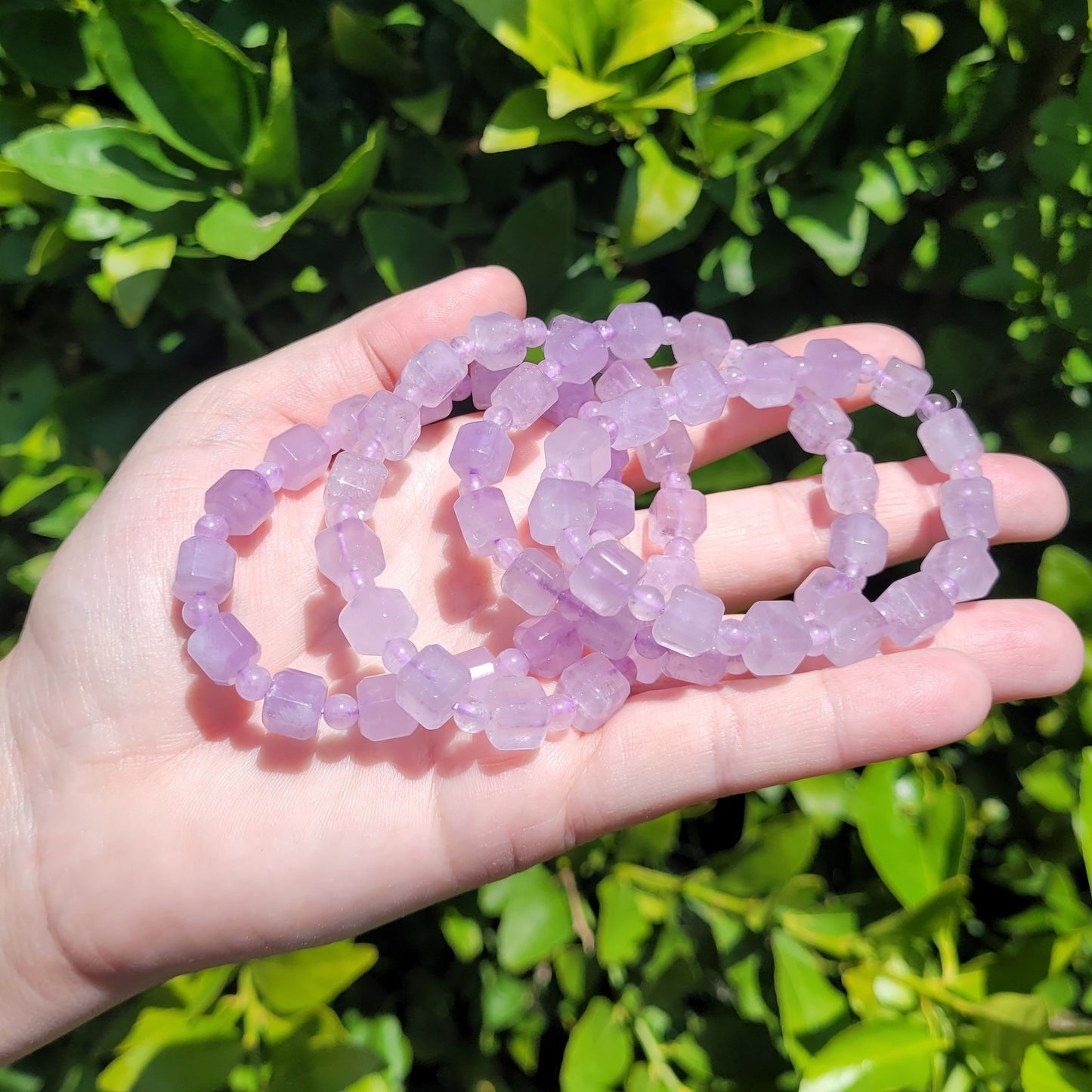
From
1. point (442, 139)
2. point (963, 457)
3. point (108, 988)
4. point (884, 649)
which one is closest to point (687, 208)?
point (442, 139)

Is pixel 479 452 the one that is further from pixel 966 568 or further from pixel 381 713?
pixel 966 568

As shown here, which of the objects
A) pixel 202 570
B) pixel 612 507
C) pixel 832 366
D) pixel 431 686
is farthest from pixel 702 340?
pixel 202 570

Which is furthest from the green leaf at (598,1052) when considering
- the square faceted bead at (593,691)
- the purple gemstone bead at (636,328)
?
the purple gemstone bead at (636,328)

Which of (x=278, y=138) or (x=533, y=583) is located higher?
(x=278, y=138)

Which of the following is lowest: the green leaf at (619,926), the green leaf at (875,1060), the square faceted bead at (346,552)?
the green leaf at (619,926)

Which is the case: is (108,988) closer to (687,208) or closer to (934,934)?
(934,934)

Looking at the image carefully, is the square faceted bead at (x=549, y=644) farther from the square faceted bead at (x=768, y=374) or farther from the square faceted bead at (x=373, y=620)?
the square faceted bead at (x=768, y=374)

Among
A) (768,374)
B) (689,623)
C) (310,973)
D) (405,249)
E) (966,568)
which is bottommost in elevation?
(310,973)
